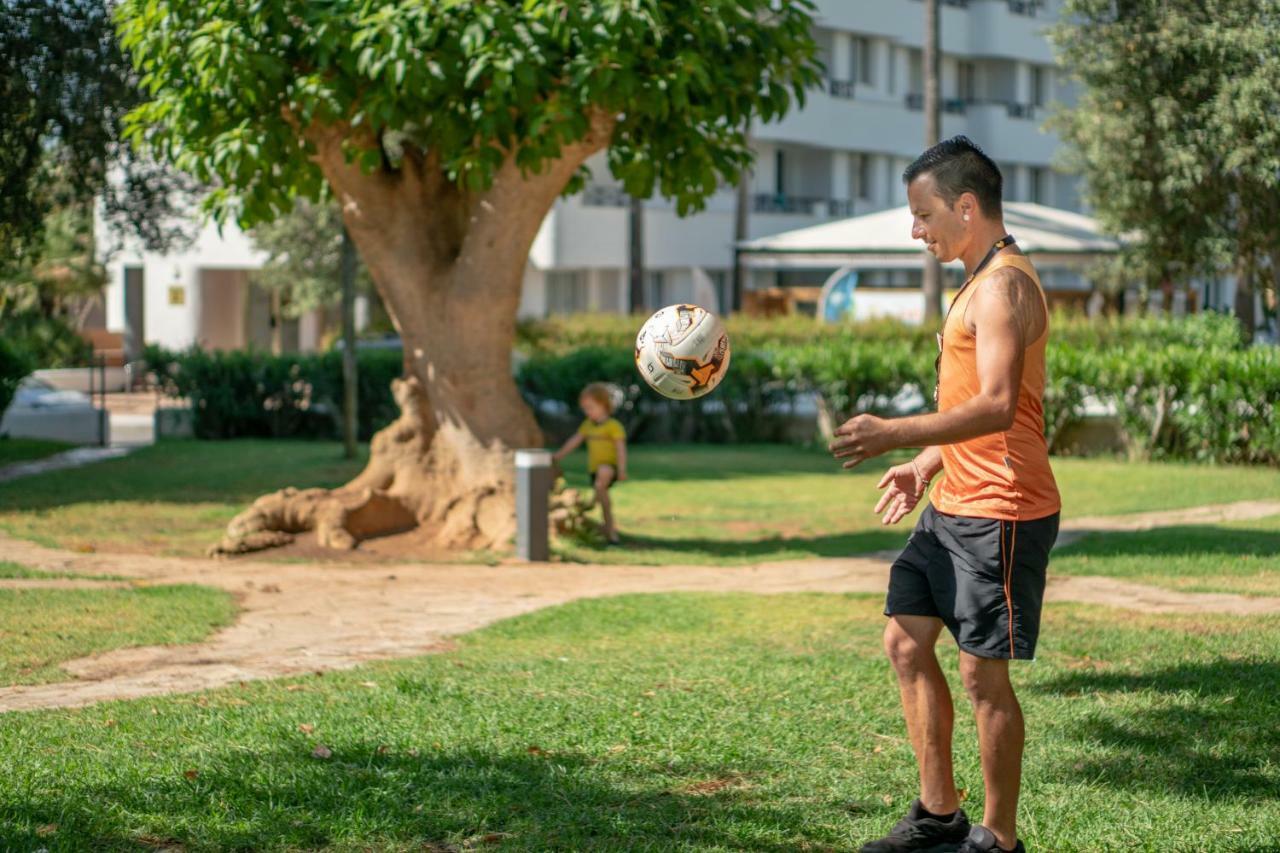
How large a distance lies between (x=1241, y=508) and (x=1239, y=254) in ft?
22.7

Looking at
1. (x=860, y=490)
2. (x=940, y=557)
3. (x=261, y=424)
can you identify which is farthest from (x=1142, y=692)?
(x=261, y=424)

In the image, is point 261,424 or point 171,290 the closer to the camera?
point 261,424

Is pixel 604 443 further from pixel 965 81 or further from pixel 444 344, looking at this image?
pixel 965 81

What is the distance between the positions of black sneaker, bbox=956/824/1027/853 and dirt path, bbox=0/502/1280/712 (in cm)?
389

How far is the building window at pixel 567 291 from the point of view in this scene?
128 feet

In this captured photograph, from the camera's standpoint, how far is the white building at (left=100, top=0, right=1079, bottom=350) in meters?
38.3

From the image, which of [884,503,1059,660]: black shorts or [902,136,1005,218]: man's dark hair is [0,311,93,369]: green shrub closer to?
[902,136,1005,218]: man's dark hair

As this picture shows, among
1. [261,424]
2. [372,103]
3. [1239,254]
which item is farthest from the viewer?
[261,424]

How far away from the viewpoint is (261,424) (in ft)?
75.0

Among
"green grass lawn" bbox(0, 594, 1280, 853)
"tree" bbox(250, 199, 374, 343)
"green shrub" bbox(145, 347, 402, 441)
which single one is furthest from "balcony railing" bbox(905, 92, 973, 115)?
"green grass lawn" bbox(0, 594, 1280, 853)

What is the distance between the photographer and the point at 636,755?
5.87 m

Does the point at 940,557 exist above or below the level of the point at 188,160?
below

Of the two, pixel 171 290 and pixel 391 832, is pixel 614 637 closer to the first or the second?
pixel 391 832

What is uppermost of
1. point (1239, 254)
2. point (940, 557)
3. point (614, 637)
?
point (1239, 254)
